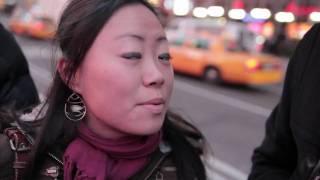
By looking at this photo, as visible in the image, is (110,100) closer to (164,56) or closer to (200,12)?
(164,56)

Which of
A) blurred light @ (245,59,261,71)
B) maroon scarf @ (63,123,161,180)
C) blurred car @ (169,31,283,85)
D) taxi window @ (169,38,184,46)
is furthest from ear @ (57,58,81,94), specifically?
taxi window @ (169,38,184,46)

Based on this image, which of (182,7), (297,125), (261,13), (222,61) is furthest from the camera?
(182,7)

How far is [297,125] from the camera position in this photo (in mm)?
1487

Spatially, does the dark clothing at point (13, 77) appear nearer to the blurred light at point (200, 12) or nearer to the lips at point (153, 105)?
the lips at point (153, 105)

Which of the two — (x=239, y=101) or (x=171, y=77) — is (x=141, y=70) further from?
(x=239, y=101)

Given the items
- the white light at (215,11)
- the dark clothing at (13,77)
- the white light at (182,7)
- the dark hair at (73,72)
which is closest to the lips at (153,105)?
the dark hair at (73,72)

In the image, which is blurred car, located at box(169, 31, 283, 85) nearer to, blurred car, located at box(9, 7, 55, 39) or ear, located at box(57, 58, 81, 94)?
blurred car, located at box(9, 7, 55, 39)

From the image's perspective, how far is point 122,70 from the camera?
1.26 m

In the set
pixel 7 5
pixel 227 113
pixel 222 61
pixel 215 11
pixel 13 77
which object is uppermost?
pixel 13 77

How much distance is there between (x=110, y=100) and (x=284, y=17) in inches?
661

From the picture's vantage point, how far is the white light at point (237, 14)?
18.3m

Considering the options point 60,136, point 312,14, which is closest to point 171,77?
point 60,136

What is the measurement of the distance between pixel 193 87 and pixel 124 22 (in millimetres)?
10784

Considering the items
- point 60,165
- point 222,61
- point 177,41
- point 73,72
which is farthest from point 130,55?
point 177,41
